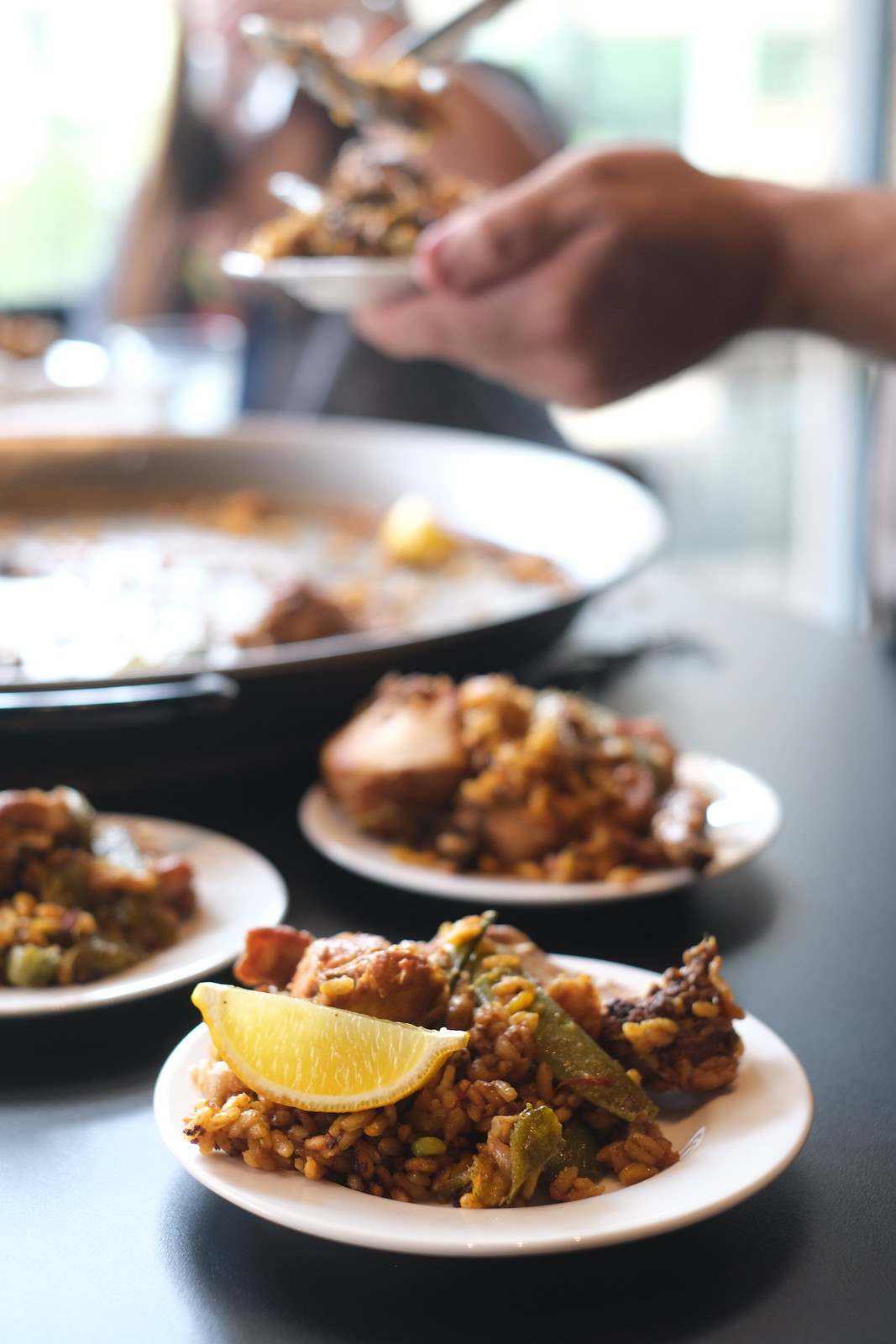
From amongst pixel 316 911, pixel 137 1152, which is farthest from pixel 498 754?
pixel 137 1152

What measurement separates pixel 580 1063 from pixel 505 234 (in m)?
1.13

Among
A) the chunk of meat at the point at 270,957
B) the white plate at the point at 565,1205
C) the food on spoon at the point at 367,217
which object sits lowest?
the white plate at the point at 565,1205

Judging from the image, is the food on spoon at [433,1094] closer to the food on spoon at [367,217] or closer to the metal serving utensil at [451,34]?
the food on spoon at [367,217]

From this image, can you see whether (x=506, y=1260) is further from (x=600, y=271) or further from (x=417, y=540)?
(x=417, y=540)

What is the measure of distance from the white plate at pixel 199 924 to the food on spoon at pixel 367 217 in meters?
1.03

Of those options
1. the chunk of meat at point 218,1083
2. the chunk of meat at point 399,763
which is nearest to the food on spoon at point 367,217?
the chunk of meat at point 399,763

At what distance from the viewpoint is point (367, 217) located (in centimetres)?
207

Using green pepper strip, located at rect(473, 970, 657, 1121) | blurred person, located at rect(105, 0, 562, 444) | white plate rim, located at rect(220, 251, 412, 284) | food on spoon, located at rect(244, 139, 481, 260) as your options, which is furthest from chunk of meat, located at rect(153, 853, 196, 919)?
A: blurred person, located at rect(105, 0, 562, 444)

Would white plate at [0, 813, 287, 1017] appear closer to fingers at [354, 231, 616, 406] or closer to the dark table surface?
the dark table surface

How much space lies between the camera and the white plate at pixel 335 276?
1945mm

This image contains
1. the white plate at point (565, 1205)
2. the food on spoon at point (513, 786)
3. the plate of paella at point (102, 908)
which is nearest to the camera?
the white plate at point (565, 1205)

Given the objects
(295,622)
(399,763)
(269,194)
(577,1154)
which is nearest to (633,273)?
(295,622)

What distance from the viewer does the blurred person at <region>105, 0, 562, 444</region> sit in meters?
3.49

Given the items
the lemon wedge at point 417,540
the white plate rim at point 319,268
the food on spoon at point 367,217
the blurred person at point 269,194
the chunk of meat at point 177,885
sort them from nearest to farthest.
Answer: the chunk of meat at point 177,885, the white plate rim at point 319,268, the food on spoon at point 367,217, the lemon wedge at point 417,540, the blurred person at point 269,194
